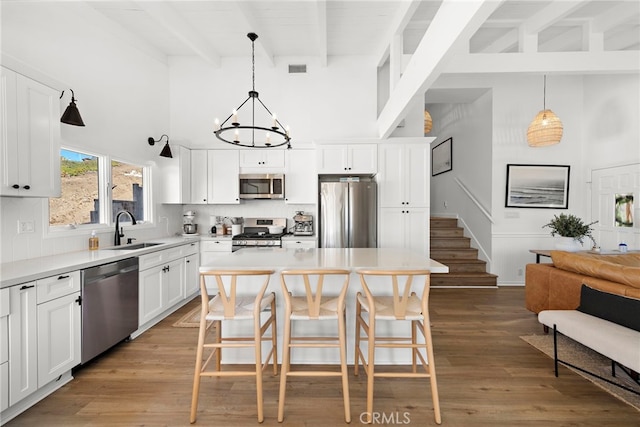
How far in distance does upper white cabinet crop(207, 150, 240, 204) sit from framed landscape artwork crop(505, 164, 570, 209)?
475cm

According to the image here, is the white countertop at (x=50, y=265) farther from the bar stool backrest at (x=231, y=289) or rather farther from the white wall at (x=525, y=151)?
the white wall at (x=525, y=151)

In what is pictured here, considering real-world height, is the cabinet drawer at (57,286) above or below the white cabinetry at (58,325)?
above

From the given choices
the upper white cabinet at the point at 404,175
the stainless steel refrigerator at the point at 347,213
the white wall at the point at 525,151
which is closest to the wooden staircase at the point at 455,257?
the white wall at the point at 525,151

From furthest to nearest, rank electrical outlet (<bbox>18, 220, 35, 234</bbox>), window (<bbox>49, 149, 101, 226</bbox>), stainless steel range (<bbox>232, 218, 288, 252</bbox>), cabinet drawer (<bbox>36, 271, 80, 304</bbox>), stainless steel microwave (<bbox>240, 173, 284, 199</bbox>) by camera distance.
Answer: stainless steel microwave (<bbox>240, 173, 284, 199</bbox>), stainless steel range (<bbox>232, 218, 288, 252</bbox>), window (<bbox>49, 149, 101, 226</bbox>), electrical outlet (<bbox>18, 220, 35, 234</bbox>), cabinet drawer (<bbox>36, 271, 80, 304</bbox>)

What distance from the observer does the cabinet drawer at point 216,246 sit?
4398mm

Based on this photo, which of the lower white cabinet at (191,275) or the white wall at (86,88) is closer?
the white wall at (86,88)

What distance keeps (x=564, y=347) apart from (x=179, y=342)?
3.79 metres

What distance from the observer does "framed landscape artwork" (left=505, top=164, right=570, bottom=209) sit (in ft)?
16.5

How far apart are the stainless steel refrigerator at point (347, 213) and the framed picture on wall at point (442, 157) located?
133 inches

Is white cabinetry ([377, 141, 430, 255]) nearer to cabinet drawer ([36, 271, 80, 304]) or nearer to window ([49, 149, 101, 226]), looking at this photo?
cabinet drawer ([36, 271, 80, 304])

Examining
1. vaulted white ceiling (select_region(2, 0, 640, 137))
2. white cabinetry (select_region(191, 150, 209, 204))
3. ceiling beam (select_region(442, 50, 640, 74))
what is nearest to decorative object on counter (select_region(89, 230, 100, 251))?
white cabinetry (select_region(191, 150, 209, 204))

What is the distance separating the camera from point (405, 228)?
4.34m

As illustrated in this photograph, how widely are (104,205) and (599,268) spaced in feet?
17.0

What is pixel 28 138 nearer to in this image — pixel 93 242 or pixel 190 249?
pixel 93 242
